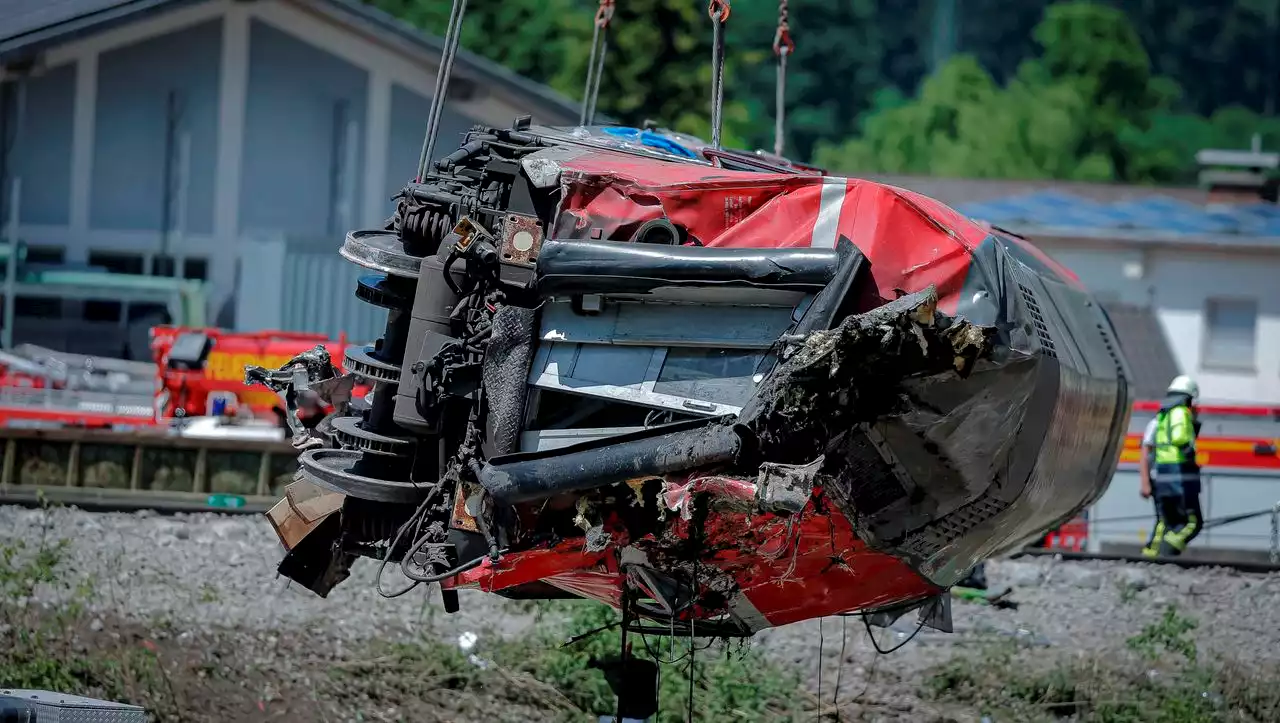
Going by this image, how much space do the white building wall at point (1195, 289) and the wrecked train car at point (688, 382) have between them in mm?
21737

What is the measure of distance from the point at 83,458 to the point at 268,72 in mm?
13257

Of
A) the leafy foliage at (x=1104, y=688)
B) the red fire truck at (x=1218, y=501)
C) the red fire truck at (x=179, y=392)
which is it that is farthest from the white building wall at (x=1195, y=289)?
the leafy foliage at (x=1104, y=688)

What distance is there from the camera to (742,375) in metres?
5.70

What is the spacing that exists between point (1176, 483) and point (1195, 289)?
1405cm

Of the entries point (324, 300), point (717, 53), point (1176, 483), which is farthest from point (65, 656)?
point (324, 300)

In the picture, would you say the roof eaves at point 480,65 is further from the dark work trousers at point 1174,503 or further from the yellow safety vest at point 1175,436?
the dark work trousers at point 1174,503

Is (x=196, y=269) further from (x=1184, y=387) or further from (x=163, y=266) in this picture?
(x=1184, y=387)

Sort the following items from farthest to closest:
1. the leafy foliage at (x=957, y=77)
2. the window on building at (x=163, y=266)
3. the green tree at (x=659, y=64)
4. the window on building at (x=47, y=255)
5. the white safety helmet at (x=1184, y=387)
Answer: the leafy foliage at (x=957, y=77), the green tree at (x=659, y=64), the window on building at (x=163, y=266), the window on building at (x=47, y=255), the white safety helmet at (x=1184, y=387)

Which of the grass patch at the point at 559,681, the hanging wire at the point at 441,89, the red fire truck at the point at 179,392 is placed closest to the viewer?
the hanging wire at the point at 441,89

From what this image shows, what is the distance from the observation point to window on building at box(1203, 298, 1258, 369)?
28.6 metres

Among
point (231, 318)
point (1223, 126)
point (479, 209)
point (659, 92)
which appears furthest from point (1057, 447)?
point (1223, 126)

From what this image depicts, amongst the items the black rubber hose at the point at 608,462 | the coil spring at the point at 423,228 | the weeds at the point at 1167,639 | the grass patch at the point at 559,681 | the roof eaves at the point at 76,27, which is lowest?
the grass patch at the point at 559,681

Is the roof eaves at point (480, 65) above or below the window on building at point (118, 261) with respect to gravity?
above

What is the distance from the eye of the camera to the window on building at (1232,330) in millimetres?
28609
